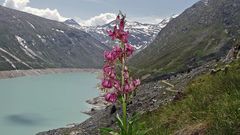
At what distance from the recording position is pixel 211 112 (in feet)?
28.7

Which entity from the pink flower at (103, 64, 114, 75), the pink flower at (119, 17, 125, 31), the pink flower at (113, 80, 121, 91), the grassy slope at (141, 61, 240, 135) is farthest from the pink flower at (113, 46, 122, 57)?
the grassy slope at (141, 61, 240, 135)

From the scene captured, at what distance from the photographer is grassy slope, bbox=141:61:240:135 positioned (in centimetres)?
774

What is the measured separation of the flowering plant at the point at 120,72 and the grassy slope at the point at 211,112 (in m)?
1.73

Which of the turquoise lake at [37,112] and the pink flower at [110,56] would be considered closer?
the pink flower at [110,56]

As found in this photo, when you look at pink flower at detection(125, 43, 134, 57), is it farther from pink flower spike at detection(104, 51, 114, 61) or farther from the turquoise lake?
the turquoise lake

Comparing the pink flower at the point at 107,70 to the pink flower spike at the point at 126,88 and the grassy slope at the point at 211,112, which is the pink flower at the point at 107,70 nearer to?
the pink flower spike at the point at 126,88

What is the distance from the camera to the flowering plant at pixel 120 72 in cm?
786

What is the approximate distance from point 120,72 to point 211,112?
7.68ft

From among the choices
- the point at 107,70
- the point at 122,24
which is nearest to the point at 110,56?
the point at 107,70

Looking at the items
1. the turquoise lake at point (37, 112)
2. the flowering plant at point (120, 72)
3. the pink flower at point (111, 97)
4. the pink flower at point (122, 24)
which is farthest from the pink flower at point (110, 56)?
the turquoise lake at point (37, 112)

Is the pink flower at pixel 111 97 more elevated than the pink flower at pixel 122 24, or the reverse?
the pink flower at pixel 122 24

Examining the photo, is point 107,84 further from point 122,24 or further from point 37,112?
point 37,112

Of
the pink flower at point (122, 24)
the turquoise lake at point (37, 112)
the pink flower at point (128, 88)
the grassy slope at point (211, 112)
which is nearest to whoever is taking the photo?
the grassy slope at point (211, 112)

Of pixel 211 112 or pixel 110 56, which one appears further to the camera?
pixel 211 112
